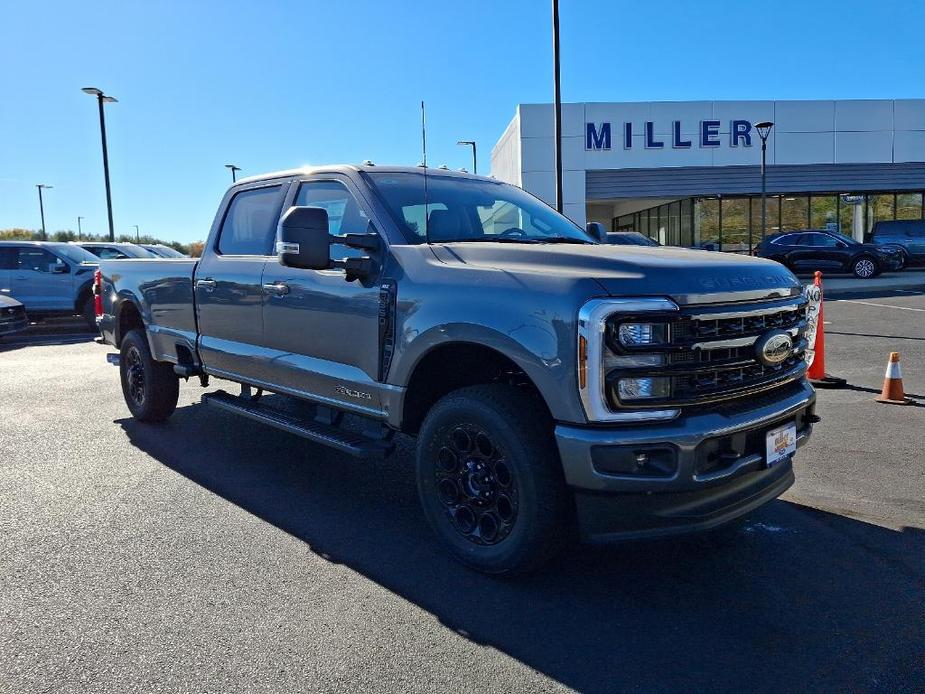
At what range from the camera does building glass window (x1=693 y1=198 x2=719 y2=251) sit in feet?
100

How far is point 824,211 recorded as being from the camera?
3072 cm

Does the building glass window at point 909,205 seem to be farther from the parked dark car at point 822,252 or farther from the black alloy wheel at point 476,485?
the black alloy wheel at point 476,485

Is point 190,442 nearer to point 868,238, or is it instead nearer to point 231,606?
point 231,606

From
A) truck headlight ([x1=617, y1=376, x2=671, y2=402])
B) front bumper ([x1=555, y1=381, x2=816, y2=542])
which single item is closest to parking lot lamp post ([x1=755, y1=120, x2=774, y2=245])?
front bumper ([x1=555, y1=381, x2=816, y2=542])

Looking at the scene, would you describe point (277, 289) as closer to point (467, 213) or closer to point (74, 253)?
point (467, 213)

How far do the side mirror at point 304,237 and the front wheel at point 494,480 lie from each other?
987mm

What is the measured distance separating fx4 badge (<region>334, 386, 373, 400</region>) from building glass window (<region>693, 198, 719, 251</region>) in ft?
93.3

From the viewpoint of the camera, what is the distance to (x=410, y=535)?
4.09 meters

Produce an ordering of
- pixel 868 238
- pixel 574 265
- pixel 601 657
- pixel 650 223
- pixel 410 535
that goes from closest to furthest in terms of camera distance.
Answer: pixel 601 657
pixel 574 265
pixel 410 535
pixel 868 238
pixel 650 223

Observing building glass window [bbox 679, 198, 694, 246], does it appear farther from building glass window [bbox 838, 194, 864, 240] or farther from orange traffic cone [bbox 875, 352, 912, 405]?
orange traffic cone [bbox 875, 352, 912, 405]

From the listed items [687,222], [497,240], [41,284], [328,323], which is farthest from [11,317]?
[687,222]

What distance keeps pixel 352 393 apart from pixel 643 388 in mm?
1753

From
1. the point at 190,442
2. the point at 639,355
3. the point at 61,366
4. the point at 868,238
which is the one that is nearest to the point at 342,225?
the point at 639,355

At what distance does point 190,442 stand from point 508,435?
3.66 m
